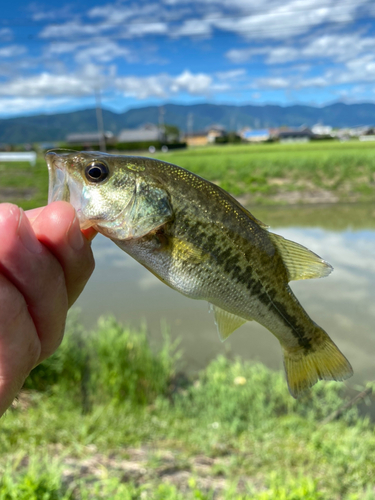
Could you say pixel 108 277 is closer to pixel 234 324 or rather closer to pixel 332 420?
pixel 332 420

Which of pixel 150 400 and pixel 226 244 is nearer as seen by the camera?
pixel 226 244

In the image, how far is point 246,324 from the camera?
9547 mm

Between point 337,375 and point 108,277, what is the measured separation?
39.7ft

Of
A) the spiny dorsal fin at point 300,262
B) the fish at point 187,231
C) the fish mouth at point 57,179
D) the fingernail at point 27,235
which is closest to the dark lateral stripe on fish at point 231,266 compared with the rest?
the fish at point 187,231

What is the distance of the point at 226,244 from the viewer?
1.89 meters

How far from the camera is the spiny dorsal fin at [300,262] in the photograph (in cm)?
198

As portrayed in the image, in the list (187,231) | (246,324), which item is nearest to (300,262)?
(187,231)

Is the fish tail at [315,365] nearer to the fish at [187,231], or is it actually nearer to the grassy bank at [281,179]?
the fish at [187,231]

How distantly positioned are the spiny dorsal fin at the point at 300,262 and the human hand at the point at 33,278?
0.96 metres

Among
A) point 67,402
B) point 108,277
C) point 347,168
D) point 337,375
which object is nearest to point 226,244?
point 337,375

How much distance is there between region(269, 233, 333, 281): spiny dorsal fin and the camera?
6.51 feet

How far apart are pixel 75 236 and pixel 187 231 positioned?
0.51 metres

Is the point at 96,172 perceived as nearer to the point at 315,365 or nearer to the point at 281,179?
the point at 315,365

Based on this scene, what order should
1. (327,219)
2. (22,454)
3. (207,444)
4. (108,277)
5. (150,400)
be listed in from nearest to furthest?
(22,454)
(207,444)
(150,400)
(108,277)
(327,219)
